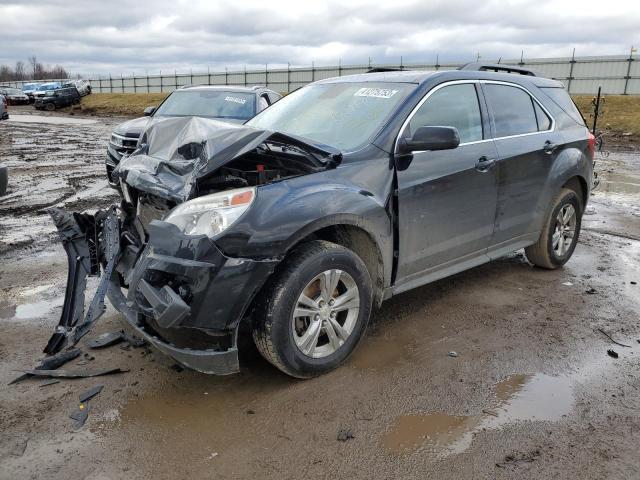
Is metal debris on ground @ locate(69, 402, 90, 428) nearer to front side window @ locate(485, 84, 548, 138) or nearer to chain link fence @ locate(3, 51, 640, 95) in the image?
front side window @ locate(485, 84, 548, 138)

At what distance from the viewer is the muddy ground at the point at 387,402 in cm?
262

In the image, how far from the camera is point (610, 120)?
22.9 meters

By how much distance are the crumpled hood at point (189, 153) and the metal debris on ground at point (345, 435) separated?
5.05 feet

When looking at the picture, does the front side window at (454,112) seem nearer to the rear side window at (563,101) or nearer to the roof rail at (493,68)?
the roof rail at (493,68)

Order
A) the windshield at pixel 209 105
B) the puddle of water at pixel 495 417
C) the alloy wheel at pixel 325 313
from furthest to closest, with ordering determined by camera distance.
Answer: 1. the windshield at pixel 209 105
2. the alloy wheel at pixel 325 313
3. the puddle of water at pixel 495 417

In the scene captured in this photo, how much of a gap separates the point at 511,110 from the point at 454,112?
814mm

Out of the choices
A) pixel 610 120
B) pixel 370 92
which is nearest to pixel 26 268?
pixel 370 92

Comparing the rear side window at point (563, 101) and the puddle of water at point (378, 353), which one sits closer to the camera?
the puddle of water at point (378, 353)

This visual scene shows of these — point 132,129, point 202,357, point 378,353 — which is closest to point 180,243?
point 202,357

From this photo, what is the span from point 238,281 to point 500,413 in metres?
1.63

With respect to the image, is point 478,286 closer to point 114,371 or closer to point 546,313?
point 546,313

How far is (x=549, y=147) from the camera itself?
4.86 m

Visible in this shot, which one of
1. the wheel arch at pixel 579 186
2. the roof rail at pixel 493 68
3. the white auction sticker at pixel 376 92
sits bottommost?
the wheel arch at pixel 579 186

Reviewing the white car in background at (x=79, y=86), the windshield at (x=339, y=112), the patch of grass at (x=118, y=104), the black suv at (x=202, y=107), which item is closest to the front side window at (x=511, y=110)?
the windshield at (x=339, y=112)
